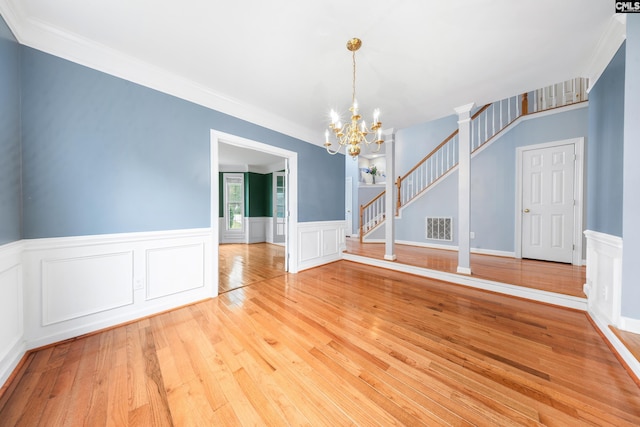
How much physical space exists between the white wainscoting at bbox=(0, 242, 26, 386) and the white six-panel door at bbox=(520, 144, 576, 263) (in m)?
6.62

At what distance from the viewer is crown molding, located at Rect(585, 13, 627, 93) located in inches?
69.4

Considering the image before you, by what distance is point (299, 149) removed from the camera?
401 cm

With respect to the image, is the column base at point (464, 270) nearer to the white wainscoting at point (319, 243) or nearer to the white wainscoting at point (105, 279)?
the white wainscoting at point (319, 243)

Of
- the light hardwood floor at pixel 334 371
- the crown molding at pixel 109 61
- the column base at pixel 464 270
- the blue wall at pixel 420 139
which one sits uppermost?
the blue wall at pixel 420 139

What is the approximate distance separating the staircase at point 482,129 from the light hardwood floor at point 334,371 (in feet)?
12.1

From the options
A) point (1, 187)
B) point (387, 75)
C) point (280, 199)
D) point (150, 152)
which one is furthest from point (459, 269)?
point (280, 199)

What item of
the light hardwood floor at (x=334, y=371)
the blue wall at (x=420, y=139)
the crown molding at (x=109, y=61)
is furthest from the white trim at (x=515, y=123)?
the crown molding at (x=109, y=61)

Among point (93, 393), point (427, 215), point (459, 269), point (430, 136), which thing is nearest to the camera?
point (93, 393)

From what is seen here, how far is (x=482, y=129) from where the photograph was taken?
4.98 m

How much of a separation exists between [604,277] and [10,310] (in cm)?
485

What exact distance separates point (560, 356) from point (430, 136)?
5810 mm

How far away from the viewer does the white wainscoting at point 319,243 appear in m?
4.04

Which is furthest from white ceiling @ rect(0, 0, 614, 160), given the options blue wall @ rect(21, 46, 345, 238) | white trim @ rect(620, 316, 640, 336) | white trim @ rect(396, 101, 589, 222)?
white trim @ rect(620, 316, 640, 336)

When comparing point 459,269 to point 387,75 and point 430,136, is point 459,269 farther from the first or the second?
point 430,136
